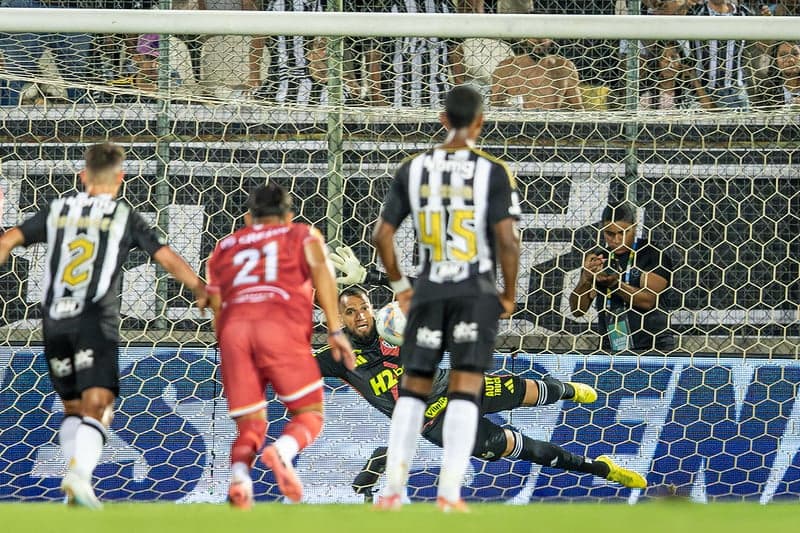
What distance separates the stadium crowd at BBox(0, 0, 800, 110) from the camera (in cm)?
850

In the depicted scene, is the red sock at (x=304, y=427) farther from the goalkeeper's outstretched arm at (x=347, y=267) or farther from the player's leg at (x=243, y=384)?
the goalkeeper's outstretched arm at (x=347, y=267)

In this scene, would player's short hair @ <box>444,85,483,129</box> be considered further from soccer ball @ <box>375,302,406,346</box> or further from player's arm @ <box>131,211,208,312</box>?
soccer ball @ <box>375,302,406,346</box>

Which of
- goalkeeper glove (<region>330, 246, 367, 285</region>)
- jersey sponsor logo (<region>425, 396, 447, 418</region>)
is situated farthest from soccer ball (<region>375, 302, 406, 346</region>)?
jersey sponsor logo (<region>425, 396, 447, 418</region>)

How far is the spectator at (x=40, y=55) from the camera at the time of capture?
27.3ft

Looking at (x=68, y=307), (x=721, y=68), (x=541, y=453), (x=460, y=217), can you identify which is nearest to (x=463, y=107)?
(x=460, y=217)

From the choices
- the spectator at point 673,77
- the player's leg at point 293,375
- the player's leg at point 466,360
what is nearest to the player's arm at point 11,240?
the player's leg at point 293,375

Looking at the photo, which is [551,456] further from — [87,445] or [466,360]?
[87,445]

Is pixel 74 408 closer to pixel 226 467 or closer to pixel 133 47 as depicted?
pixel 226 467

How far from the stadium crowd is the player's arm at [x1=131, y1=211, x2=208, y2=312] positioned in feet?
9.07

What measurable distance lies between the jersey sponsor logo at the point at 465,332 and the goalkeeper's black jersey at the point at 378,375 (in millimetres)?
2767

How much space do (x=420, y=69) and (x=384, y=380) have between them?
2.24 m

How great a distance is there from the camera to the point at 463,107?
526 cm

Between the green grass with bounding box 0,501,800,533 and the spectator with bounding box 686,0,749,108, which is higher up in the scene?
the spectator with bounding box 686,0,749,108

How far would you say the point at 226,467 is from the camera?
8250 mm
